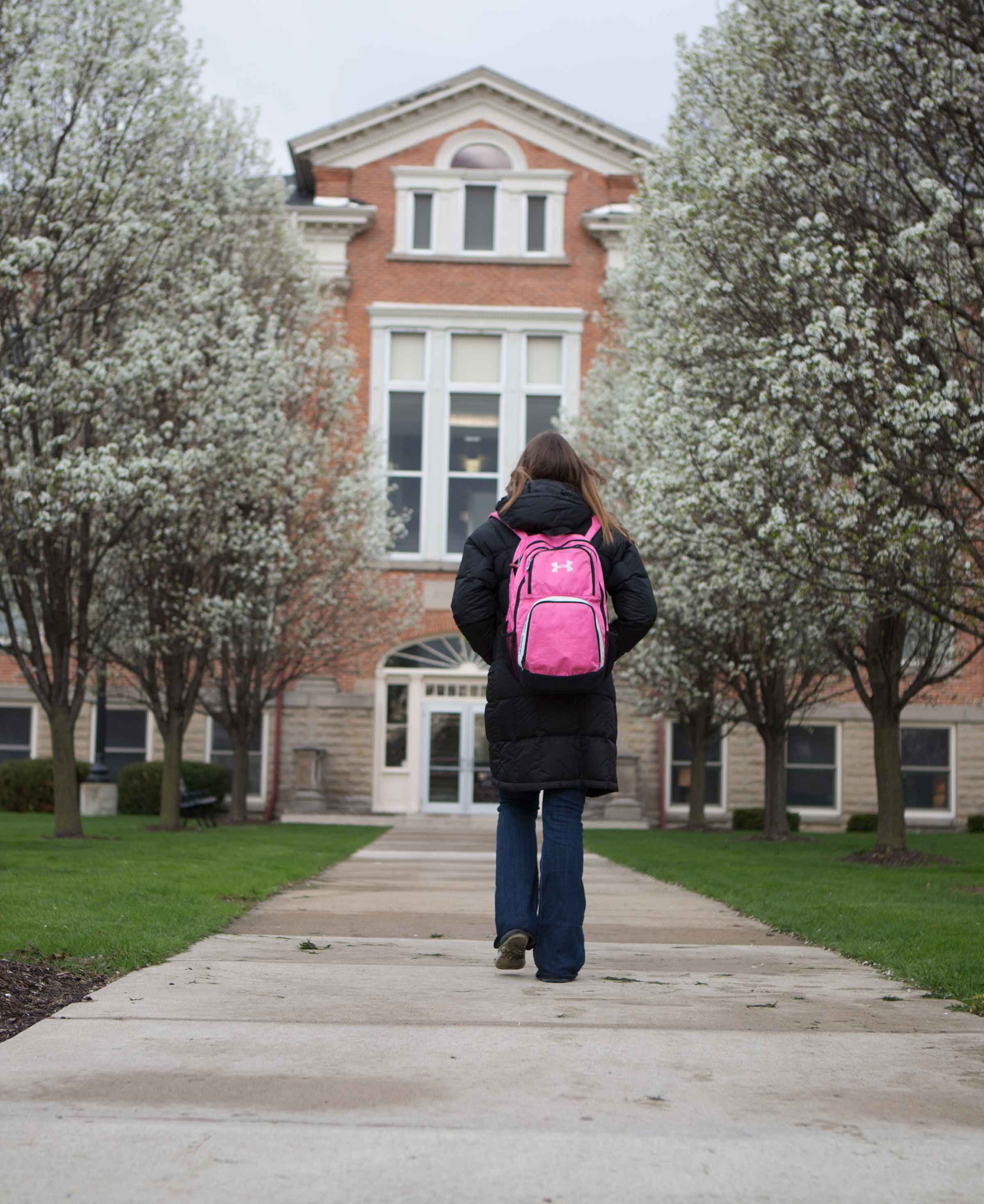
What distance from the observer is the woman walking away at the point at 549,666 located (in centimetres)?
557

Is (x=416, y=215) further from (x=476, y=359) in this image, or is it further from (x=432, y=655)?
(x=432, y=655)

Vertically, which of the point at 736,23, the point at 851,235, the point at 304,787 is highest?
the point at 736,23

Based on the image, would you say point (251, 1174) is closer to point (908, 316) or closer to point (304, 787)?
point (908, 316)

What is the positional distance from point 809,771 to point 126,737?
15292mm

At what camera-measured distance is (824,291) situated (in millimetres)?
12617

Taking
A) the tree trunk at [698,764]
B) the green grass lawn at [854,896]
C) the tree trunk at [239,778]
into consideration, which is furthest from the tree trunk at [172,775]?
the tree trunk at [698,764]

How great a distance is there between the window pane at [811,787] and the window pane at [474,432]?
31.7 ft

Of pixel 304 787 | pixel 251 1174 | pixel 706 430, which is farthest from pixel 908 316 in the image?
pixel 304 787

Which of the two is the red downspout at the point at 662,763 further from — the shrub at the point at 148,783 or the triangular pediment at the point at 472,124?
the triangular pediment at the point at 472,124

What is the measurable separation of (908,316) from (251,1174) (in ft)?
35.7

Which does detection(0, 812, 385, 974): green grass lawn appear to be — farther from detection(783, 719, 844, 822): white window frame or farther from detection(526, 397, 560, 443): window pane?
detection(526, 397, 560, 443): window pane

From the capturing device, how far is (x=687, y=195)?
14.4m

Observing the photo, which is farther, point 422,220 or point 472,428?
point 422,220

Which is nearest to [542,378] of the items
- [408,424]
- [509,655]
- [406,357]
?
[406,357]
